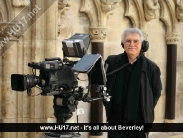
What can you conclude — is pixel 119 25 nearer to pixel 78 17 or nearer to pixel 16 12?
pixel 78 17

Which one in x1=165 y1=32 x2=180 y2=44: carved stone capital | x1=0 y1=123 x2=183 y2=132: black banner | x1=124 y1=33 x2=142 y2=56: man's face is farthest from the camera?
x1=165 y1=32 x2=180 y2=44: carved stone capital

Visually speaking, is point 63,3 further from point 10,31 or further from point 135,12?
point 135,12

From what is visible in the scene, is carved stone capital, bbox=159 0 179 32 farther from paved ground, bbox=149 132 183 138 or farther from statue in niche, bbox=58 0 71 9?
statue in niche, bbox=58 0 71 9

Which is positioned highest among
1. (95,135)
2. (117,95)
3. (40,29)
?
(40,29)

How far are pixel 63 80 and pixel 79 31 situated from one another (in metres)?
2.92

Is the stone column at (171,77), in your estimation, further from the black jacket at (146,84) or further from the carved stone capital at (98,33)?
the black jacket at (146,84)

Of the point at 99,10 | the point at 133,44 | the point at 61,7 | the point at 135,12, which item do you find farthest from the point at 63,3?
the point at 133,44

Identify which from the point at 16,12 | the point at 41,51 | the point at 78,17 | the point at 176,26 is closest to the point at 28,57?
the point at 41,51

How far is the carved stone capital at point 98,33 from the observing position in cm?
605

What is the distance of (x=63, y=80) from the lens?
3.06 m

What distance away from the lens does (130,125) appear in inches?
132

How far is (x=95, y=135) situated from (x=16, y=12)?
7.37ft

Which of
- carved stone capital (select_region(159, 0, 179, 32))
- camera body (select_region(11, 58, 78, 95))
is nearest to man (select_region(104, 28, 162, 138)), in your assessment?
camera body (select_region(11, 58, 78, 95))

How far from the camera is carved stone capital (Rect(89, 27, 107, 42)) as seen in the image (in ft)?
19.8
